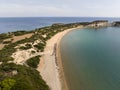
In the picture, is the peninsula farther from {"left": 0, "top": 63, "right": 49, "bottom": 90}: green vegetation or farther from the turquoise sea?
the turquoise sea

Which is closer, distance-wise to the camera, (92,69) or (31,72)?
(31,72)

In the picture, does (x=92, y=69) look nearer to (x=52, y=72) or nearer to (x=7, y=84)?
(x=52, y=72)

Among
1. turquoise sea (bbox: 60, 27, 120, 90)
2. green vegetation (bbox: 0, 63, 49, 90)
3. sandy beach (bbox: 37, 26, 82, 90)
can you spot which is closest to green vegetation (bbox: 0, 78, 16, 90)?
green vegetation (bbox: 0, 63, 49, 90)

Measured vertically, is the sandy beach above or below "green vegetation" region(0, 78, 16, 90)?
below

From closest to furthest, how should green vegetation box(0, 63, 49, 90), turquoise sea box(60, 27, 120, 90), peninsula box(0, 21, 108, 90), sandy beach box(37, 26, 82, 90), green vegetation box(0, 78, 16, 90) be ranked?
green vegetation box(0, 78, 16, 90) < green vegetation box(0, 63, 49, 90) < peninsula box(0, 21, 108, 90) < sandy beach box(37, 26, 82, 90) < turquoise sea box(60, 27, 120, 90)

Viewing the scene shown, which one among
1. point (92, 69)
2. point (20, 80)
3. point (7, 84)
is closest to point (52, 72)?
point (92, 69)

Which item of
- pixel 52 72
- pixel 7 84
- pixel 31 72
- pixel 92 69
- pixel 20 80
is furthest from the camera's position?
pixel 92 69

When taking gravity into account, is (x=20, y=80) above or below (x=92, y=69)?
above

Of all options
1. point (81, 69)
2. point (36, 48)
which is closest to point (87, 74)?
point (81, 69)

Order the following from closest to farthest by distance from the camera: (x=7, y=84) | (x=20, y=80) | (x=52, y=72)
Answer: (x=7, y=84) < (x=20, y=80) < (x=52, y=72)

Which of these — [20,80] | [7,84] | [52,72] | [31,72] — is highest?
[7,84]

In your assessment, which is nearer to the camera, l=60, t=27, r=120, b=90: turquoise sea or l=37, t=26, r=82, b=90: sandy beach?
l=37, t=26, r=82, b=90: sandy beach
